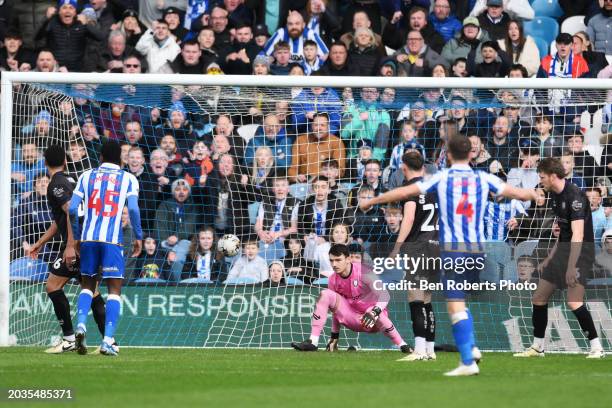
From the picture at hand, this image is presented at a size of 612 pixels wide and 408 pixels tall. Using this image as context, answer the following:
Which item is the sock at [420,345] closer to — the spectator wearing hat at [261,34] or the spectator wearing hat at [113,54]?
the spectator wearing hat at [261,34]

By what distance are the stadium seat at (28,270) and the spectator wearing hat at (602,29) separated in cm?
918

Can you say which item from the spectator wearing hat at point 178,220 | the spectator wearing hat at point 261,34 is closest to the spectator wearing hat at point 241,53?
the spectator wearing hat at point 261,34

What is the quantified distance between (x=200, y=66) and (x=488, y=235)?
5.66m

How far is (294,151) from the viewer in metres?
15.7

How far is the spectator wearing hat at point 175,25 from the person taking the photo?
19.3m

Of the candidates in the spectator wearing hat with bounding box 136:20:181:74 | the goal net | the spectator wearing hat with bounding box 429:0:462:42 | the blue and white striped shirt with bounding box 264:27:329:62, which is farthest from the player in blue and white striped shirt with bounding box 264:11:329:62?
the goal net

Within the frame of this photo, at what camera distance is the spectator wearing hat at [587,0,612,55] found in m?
18.6

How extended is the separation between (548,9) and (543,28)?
496 millimetres

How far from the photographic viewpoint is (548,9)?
19.7 m

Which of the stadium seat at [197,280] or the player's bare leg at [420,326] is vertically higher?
the stadium seat at [197,280]

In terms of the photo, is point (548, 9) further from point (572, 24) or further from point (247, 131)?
point (247, 131)

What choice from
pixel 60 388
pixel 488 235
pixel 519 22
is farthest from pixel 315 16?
pixel 60 388

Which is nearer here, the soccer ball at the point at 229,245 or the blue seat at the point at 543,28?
the soccer ball at the point at 229,245

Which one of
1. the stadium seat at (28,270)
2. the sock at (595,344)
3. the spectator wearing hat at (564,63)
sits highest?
the spectator wearing hat at (564,63)
